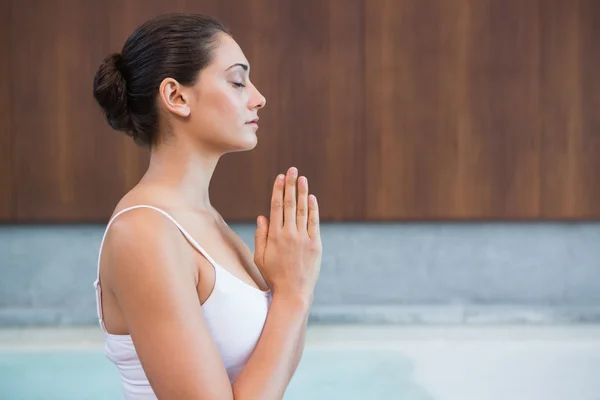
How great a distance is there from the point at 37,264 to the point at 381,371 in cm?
115

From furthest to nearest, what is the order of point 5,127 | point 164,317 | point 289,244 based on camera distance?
point 5,127, point 289,244, point 164,317

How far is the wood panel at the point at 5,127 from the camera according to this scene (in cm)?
199

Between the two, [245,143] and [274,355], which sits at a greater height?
[245,143]

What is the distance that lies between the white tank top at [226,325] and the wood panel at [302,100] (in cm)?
125

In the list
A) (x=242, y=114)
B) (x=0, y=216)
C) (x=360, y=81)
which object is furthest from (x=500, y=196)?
(x=0, y=216)

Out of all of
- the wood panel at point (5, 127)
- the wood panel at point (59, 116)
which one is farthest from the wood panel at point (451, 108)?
the wood panel at point (5, 127)

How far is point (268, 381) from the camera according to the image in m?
0.72

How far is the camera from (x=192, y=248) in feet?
2.45

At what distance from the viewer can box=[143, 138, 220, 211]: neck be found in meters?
0.83

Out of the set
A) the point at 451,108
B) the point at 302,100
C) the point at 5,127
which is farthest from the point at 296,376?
the point at 5,127

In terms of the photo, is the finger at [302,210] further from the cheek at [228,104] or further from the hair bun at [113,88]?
the hair bun at [113,88]

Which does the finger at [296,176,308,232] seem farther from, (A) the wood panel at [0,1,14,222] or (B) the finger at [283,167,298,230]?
(A) the wood panel at [0,1,14,222]

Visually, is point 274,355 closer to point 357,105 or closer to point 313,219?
point 313,219

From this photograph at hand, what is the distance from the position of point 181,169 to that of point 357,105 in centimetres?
127
